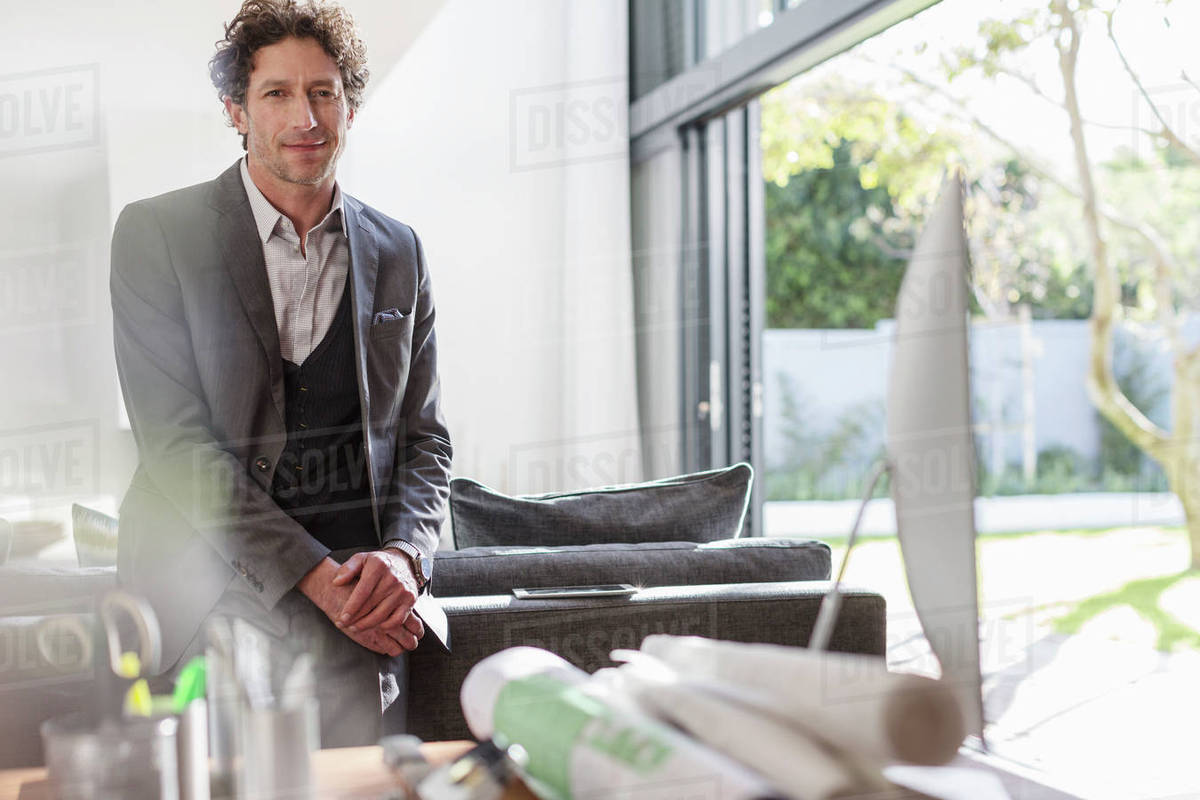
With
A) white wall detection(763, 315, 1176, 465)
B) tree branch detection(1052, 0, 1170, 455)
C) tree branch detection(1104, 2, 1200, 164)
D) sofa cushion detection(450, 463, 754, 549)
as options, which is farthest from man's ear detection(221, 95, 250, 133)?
white wall detection(763, 315, 1176, 465)

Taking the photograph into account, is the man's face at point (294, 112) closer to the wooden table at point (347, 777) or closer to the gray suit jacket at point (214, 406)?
the gray suit jacket at point (214, 406)

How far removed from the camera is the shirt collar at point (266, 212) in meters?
1.84

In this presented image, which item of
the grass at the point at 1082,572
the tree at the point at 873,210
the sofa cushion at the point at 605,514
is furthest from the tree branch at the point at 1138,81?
the sofa cushion at the point at 605,514

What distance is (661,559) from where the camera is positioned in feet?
6.31

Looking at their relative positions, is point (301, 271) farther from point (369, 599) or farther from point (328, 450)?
point (369, 599)

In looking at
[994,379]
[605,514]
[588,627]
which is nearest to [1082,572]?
[994,379]

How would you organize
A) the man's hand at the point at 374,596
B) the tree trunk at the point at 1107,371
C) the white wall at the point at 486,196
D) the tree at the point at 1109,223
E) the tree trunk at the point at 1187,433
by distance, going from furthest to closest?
the tree trunk at the point at 1187,433, the tree trunk at the point at 1107,371, the tree at the point at 1109,223, the white wall at the point at 486,196, the man's hand at the point at 374,596

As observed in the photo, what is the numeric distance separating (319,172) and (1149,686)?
373 cm

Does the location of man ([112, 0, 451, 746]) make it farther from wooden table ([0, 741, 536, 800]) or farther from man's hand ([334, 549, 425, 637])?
wooden table ([0, 741, 536, 800])

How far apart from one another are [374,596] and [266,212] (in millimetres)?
691

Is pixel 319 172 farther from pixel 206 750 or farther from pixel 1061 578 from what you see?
pixel 1061 578

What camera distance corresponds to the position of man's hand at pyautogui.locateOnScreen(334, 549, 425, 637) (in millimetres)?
1649

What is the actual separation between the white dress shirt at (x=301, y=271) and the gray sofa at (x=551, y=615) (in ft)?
1.55

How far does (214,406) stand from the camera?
1744 millimetres
